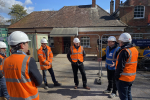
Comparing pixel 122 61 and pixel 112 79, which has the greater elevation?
pixel 122 61

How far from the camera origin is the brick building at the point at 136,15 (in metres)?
15.3

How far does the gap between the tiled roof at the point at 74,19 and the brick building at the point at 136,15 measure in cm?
216

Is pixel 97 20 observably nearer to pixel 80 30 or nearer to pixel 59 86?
pixel 80 30

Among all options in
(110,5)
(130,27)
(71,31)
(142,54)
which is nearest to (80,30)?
(71,31)

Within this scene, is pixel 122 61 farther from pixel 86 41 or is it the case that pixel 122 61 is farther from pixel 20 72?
pixel 86 41

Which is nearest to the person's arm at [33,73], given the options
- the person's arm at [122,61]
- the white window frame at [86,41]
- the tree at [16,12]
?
the person's arm at [122,61]

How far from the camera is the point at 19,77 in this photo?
165 cm

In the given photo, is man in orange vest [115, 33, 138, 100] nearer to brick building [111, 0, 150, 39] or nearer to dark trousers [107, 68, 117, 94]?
dark trousers [107, 68, 117, 94]

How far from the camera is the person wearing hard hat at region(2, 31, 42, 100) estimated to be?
1631 mm

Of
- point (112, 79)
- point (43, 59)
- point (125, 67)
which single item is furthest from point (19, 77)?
point (112, 79)

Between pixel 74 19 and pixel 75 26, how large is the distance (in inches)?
71.6

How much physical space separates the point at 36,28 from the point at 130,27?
46.5ft

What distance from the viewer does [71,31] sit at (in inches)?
532

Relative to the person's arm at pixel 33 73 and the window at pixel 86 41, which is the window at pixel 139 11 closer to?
the window at pixel 86 41
